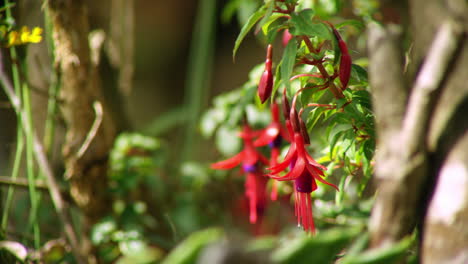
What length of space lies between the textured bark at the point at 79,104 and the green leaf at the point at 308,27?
54cm

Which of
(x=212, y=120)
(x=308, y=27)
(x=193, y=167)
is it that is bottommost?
(x=193, y=167)

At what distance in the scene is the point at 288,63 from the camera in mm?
545

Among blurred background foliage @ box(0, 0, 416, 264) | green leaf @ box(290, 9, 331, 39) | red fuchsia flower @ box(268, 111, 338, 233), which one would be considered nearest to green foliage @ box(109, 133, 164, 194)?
blurred background foliage @ box(0, 0, 416, 264)

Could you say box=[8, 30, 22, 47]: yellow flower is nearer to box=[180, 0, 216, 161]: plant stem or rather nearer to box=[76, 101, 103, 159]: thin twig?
box=[76, 101, 103, 159]: thin twig

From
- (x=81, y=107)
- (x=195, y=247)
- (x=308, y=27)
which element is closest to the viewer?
(x=195, y=247)

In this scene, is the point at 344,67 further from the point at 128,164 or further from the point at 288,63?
the point at 128,164

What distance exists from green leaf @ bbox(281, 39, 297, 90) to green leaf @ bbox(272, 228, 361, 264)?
18 centimetres

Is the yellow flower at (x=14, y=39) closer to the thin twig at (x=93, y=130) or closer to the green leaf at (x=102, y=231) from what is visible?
the thin twig at (x=93, y=130)

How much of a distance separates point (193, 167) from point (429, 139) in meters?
0.81

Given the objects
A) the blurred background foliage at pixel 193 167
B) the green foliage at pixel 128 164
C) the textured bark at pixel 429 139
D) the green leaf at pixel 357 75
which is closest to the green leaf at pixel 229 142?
the blurred background foliage at pixel 193 167

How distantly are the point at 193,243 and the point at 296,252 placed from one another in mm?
96

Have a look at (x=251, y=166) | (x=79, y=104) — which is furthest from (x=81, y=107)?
(x=251, y=166)

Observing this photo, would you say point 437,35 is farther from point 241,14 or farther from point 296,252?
point 241,14

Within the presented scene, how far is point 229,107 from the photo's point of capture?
1062 mm
